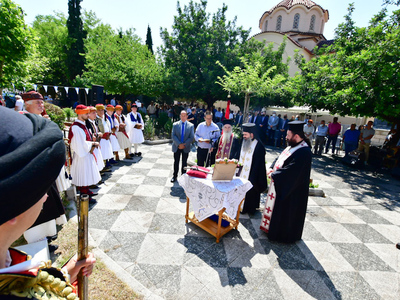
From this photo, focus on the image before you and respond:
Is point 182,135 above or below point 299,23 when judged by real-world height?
below

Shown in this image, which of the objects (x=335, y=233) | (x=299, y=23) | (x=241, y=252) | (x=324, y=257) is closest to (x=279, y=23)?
(x=299, y=23)

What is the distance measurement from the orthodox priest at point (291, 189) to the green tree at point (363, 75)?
6.37 m

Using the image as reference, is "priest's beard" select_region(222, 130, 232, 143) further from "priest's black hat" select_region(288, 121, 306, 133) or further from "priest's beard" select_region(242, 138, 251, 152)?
"priest's black hat" select_region(288, 121, 306, 133)

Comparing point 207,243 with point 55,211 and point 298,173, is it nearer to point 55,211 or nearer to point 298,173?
point 298,173

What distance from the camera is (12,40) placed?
527 centimetres

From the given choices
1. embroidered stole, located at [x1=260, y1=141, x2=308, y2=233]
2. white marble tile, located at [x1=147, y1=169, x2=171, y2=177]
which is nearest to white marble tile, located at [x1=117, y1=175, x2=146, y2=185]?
white marble tile, located at [x1=147, y1=169, x2=171, y2=177]

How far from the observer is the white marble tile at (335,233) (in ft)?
13.8

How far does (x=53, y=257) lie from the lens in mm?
3111

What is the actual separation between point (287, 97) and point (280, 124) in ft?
12.3

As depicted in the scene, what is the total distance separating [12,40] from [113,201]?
4.96 m

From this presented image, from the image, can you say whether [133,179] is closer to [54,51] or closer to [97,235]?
[97,235]

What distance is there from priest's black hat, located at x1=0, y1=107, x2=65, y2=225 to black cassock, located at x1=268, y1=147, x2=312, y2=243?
3595mm

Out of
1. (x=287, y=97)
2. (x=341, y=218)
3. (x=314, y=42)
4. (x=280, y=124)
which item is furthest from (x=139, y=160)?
(x=314, y=42)

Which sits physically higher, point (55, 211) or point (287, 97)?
point (287, 97)
